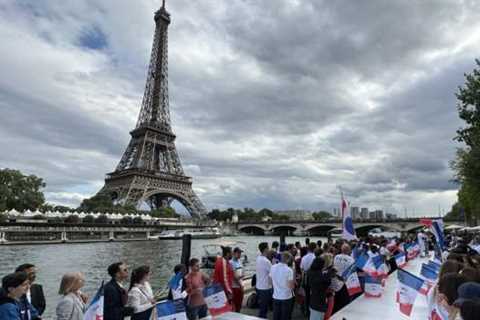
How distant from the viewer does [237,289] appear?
8078mm

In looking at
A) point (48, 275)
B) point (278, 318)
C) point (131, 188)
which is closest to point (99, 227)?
point (131, 188)

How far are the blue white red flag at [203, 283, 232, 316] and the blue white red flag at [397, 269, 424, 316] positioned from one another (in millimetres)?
3108

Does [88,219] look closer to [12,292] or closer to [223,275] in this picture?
[223,275]

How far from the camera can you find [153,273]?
25422 millimetres

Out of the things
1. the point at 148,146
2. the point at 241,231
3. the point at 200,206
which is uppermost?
the point at 148,146

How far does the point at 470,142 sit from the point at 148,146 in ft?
258

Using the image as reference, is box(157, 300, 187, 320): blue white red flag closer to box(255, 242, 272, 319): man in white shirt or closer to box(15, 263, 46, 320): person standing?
box(15, 263, 46, 320): person standing

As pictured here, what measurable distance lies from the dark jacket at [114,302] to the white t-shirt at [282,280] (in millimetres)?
2987

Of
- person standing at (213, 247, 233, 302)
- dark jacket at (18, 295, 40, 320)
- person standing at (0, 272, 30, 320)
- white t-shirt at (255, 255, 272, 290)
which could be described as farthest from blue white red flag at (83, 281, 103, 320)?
white t-shirt at (255, 255, 272, 290)

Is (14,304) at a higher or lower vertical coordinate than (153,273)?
higher

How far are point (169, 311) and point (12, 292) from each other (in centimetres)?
191

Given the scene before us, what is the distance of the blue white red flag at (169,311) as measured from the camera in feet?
15.9

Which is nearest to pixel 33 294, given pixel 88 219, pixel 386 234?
pixel 386 234

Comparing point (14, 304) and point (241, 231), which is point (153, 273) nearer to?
point (14, 304)
